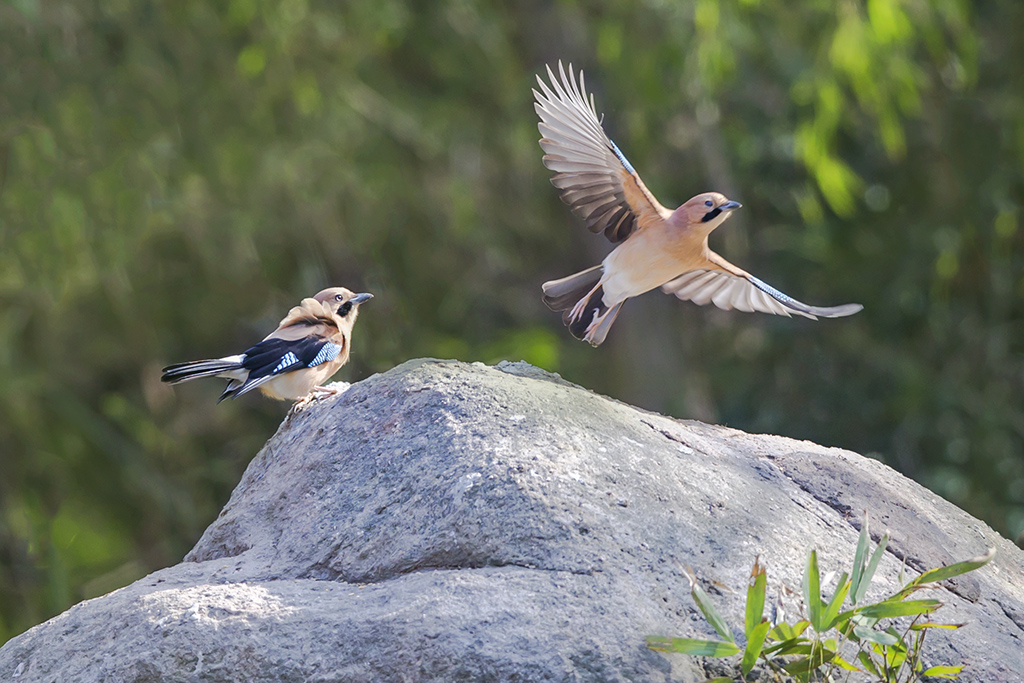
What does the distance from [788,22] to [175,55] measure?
4656 millimetres

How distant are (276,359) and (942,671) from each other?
2579 millimetres

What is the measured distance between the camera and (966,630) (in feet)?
9.57

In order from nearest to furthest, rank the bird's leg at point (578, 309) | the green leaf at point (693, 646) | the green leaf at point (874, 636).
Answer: the green leaf at point (693, 646) < the green leaf at point (874, 636) < the bird's leg at point (578, 309)

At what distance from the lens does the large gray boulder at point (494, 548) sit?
8.38 feet

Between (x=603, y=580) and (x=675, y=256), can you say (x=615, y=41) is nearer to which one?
(x=675, y=256)

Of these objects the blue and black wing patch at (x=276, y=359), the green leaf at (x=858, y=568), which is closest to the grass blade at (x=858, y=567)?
the green leaf at (x=858, y=568)

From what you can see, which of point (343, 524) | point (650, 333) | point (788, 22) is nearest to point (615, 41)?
point (788, 22)

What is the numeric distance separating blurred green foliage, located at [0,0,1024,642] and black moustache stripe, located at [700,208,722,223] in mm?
3165

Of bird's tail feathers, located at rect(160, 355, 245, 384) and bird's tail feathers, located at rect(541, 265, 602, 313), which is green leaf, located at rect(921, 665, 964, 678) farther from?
bird's tail feathers, located at rect(160, 355, 245, 384)

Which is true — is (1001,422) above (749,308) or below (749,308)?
below

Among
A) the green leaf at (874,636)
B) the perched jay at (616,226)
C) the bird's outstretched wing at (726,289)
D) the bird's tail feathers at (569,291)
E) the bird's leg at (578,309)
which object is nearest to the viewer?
the green leaf at (874,636)

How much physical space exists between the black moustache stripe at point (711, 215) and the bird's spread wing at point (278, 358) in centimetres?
157

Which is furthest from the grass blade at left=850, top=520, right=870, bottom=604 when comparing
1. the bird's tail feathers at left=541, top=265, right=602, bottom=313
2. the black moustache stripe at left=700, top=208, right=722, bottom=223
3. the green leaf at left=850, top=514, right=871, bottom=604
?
the bird's tail feathers at left=541, top=265, right=602, bottom=313

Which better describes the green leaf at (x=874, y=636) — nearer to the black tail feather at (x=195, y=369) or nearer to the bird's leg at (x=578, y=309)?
the bird's leg at (x=578, y=309)
